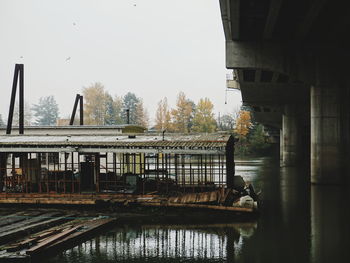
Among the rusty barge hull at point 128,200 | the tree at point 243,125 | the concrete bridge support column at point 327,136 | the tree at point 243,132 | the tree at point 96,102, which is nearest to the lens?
the rusty barge hull at point 128,200

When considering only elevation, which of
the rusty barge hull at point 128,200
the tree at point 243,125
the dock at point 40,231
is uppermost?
the tree at point 243,125

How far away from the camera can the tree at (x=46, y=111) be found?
171712 millimetres

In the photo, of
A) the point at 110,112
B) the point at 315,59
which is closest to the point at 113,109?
the point at 110,112

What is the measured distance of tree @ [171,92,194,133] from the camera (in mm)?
106375

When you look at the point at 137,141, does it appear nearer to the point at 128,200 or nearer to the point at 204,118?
the point at 128,200

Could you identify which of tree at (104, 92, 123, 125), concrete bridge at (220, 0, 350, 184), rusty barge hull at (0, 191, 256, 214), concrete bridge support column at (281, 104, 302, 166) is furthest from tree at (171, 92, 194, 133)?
rusty barge hull at (0, 191, 256, 214)

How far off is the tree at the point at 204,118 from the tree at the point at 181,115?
3.00 metres

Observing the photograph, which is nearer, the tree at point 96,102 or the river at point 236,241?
the river at point 236,241

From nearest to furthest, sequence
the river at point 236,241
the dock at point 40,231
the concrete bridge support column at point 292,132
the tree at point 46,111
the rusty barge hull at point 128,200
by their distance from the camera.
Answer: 1. the river at point 236,241
2. the dock at point 40,231
3. the rusty barge hull at point 128,200
4. the concrete bridge support column at point 292,132
5. the tree at point 46,111

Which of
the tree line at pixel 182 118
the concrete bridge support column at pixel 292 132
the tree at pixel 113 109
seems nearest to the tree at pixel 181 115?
the tree line at pixel 182 118

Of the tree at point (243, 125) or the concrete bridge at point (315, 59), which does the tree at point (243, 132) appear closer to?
the tree at point (243, 125)

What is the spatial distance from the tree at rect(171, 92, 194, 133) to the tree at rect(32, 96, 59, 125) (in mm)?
81203

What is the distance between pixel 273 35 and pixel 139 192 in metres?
16.9

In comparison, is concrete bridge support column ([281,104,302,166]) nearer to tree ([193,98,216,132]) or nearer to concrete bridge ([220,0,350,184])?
concrete bridge ([220,0,350,184])
